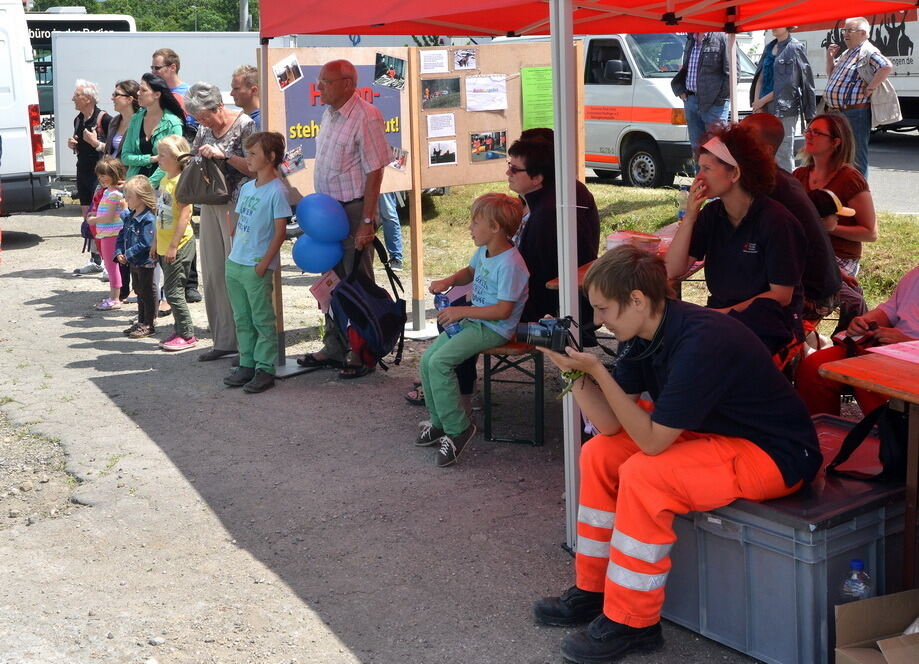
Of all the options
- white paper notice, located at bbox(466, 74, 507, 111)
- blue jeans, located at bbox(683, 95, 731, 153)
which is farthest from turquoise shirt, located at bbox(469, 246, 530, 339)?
blue jeans, located at bbox(683, 95, 731, 153)

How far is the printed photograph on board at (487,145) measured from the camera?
799cm

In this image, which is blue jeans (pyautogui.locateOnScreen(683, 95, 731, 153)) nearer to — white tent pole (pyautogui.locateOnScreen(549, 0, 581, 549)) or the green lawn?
the green lawn

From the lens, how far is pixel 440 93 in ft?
25.4

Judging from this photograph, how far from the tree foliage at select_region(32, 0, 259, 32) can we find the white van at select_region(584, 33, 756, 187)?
1907 inches

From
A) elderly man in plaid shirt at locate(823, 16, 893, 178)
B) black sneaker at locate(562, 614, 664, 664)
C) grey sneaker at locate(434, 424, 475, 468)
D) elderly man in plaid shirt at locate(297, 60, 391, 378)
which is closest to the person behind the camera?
black sneaker at locate(562, 614, 664, 664)

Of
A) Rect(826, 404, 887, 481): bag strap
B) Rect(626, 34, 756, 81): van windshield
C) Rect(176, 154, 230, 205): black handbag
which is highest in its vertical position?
Rect(626, 34, 756, 81): van windshield

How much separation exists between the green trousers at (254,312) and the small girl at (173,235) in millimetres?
1078

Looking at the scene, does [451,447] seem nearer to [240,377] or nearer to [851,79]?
[240,377]

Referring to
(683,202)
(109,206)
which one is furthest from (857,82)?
(109,206)

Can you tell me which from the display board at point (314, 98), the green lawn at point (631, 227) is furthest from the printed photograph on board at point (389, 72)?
the green lawn at point (631, 227)

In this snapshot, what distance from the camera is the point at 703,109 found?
10562 millimetres

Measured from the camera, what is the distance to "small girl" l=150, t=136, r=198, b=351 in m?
7.50

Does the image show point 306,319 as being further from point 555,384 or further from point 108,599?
point 108,599

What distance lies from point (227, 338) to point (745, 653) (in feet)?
15.6
